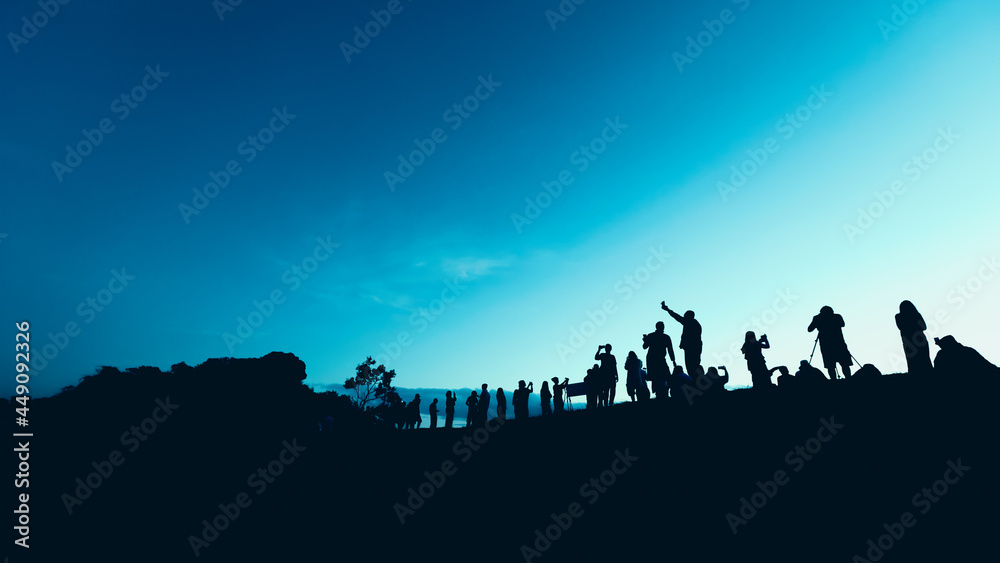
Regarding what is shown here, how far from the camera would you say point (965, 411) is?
6469 mm

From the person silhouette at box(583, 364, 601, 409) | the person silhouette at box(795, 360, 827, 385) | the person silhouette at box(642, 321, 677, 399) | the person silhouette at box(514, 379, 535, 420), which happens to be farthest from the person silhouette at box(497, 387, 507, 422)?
the person silhouette at box(795, 360, 827, 385)

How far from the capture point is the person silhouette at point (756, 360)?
10.4m

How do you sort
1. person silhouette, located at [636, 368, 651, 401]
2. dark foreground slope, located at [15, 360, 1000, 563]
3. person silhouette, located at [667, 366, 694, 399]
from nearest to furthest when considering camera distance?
dark foreground slope, located at [15, 360, 1000, 563]
person silhouette, located at [667, 366, 694, 399]
person silhouette, located at [636, 368, 651, 401]

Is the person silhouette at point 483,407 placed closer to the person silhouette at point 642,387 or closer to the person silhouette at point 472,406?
the person silhouette at point 472,406

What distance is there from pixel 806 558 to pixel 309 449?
15038 millimetres

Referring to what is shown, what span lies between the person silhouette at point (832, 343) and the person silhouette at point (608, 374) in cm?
575

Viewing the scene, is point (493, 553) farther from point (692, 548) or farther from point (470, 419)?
point (470, 419)

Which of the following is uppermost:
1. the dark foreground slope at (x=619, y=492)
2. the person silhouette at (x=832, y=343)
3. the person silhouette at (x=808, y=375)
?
the person silhouette at (x=832, y=343)

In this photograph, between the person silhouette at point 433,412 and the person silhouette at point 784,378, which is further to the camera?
the person silhouette at point 433,412

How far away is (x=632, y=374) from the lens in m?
12.5

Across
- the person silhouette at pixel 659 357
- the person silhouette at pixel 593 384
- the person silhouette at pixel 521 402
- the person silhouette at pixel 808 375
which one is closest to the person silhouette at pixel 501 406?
the person silhouette at pixel 521 402

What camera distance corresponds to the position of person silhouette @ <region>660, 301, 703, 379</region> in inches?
397

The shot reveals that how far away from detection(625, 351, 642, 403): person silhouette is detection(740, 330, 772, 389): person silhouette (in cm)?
295

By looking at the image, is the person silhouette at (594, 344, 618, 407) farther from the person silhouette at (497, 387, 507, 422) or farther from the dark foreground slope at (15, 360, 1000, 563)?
the person silhouette at (497, 387, 507, 422)
